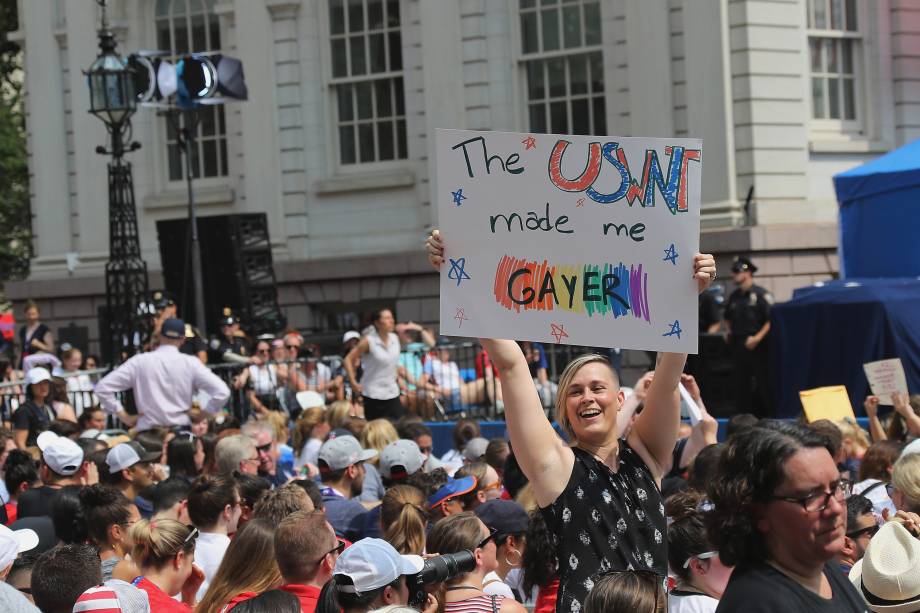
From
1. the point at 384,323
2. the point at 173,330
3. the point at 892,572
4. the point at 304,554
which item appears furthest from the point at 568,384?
the point at 384,323

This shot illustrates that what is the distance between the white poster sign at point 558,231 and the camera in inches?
200

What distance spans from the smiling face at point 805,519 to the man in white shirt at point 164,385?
32.3ft

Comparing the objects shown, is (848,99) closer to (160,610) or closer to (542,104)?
(542,104)

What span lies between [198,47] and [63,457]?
18.6 meters

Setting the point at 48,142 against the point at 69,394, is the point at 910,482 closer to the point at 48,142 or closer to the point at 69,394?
the point at 69,394

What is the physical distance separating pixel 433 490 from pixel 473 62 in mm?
16285

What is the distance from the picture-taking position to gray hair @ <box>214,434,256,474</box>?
946 cm

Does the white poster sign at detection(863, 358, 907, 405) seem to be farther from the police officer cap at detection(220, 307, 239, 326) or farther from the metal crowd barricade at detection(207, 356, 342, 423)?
the police officer cap at detection(220, 307, 239, 326)

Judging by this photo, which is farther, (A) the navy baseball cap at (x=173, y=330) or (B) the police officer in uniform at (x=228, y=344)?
(B) the police officer in uniform at (x=228, y=344)

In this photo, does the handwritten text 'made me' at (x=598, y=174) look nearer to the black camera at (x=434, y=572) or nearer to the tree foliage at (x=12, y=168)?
the black camera at (x=434, y=572)

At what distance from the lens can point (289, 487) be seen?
7.32 meters

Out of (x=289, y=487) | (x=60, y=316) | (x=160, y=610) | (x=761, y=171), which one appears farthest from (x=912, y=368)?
(x=60, y=316)

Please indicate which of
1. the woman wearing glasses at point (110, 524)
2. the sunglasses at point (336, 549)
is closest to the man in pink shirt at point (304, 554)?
the sunglasses at point (336, 549)

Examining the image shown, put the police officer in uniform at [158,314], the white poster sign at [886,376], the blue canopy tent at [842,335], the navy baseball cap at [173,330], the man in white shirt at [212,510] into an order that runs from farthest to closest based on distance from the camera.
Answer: the police officer in uniform at [158,314] < the blue canopy tent at [842,335] < the navy baseball cap at [173,330] < the white poster sign at [886,376] < the man in white shirt at [212,510]
